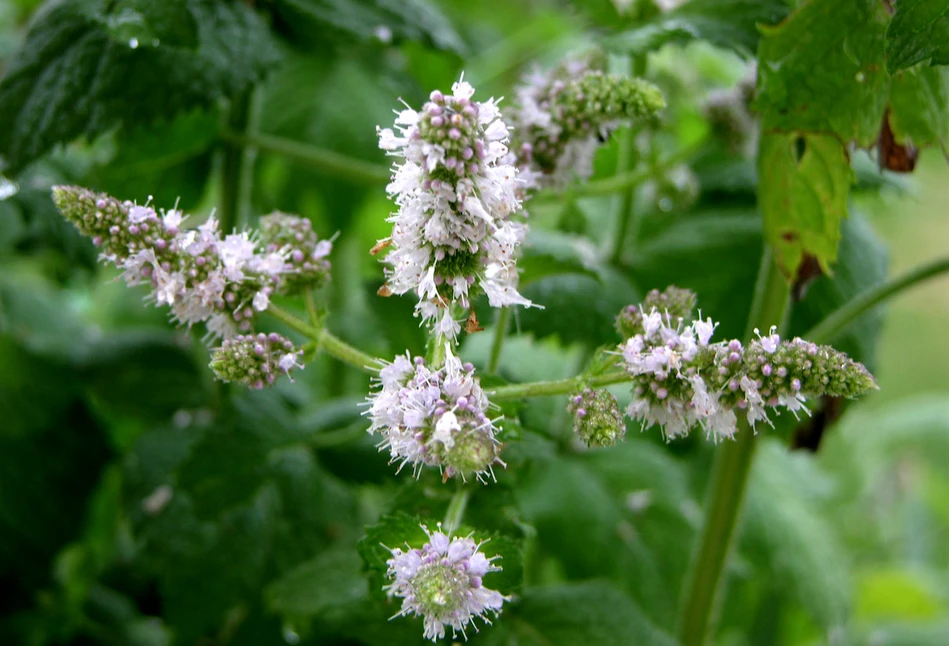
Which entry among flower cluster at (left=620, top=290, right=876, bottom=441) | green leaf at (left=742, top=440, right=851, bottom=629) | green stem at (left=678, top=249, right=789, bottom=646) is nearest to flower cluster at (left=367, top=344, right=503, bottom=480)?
flower cluster at (left=620, top=290, right=876, bottom=441)

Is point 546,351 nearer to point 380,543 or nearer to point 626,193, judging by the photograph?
point 626,193

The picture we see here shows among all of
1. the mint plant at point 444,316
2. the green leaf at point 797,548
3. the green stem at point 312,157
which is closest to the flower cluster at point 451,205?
the mint plant at point 444,316

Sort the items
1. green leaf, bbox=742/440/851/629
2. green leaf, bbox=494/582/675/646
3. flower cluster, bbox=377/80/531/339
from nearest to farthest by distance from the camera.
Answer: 1. flower cluster, bbox=377/80/531/339
2. green leaf, bbox=494/582/675/646
3. green leaf, bbox=742/440/851/629

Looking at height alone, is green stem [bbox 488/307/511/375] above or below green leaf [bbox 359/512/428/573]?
above

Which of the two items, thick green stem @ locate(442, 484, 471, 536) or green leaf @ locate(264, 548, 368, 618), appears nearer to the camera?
thick green stem @ locate(442, 484, 471, 536)

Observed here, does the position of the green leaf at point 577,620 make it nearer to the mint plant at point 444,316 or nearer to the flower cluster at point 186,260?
the mint plant at point 444,316

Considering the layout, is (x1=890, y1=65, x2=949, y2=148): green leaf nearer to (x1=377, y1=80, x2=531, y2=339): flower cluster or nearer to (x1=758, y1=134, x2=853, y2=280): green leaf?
(x1=758, y1=134, x2=853, y2=280): green leaf
